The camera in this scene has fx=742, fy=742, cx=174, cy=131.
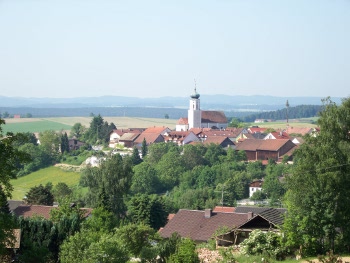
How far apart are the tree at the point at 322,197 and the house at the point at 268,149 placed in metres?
43.6

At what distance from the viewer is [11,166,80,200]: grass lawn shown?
184 ft

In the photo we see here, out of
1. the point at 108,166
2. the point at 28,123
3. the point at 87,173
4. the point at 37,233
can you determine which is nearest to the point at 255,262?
the point at 37,233

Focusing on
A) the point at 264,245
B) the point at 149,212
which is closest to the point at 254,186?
the point at 149,212

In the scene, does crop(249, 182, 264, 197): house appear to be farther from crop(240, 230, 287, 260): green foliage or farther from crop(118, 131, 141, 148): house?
crop(240, 230, 287, 260): green foliage

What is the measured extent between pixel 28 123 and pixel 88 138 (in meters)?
53.1

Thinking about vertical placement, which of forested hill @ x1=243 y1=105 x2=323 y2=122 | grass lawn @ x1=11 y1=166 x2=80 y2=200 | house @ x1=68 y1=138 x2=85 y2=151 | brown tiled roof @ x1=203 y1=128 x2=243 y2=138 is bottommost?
forested hill @ x1=243 y1=105 x2=323 y2=122

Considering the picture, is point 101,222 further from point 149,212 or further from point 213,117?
point 213,117

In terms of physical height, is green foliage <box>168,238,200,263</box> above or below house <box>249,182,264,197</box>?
above

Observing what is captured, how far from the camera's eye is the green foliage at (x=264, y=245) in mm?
19625

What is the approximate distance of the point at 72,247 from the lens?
18516 mm

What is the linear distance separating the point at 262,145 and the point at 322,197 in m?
46.2

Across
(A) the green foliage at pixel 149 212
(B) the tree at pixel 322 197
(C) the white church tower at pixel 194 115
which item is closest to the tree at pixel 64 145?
(C) the white church tower at pixel 194 115

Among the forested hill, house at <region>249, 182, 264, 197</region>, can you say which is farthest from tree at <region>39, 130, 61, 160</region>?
the forested hill

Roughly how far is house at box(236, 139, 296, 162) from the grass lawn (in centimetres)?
1554
